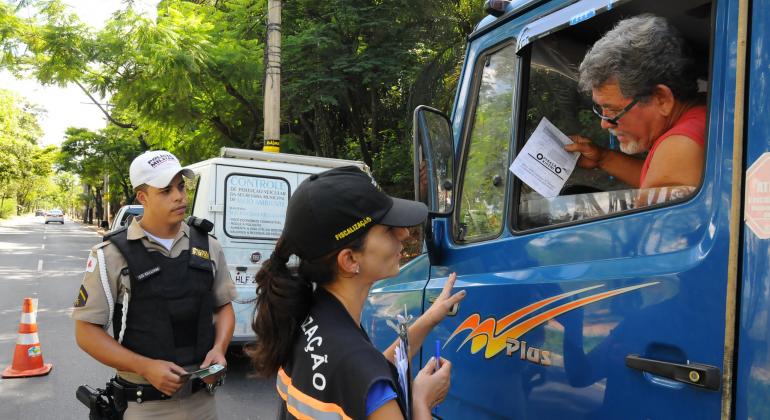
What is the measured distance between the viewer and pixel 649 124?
1.82 m

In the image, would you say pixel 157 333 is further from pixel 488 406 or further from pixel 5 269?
pixel 5 269

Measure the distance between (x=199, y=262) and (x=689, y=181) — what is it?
6.35 ft

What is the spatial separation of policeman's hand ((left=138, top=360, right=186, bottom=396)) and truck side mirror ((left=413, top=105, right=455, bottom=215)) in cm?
121

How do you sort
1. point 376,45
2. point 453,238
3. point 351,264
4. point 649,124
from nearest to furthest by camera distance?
point 351,264 → point 649,124 → point 453,238 → point 376,45

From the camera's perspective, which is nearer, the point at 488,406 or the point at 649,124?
the point at 649,124

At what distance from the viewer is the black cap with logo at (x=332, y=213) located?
1.34m

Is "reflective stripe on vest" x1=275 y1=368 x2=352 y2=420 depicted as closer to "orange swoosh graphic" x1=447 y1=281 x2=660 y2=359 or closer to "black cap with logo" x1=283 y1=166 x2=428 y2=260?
"black cap with logo" x1=283 y1=166 x2=428 y2=260

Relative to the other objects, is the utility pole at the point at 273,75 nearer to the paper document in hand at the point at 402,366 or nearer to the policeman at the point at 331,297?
the policeman at the point at 331,297

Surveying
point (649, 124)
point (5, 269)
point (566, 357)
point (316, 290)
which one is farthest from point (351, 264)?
point (5, 269)

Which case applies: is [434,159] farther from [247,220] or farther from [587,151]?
[247,220]

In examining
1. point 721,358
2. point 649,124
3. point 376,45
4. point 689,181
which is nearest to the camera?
point 721,358

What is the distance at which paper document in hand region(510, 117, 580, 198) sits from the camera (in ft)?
6.81

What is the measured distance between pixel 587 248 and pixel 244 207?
490 centimetres

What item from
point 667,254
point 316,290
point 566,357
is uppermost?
point 667,254
